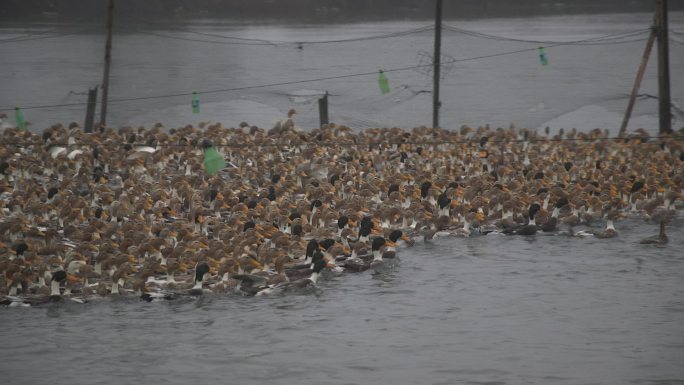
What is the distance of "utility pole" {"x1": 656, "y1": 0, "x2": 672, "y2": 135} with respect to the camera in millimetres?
26547

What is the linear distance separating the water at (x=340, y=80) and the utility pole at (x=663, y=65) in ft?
5.13

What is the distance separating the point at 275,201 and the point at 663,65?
11.1 m

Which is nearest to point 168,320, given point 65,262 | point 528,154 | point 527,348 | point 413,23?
point 65,262

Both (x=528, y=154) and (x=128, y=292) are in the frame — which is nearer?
(x=128, y=292)

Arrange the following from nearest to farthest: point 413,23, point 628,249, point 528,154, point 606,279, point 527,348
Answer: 1. point 527,348
2. point 606,279
3. point 628,249
4. point 528,154
5. point 413,23

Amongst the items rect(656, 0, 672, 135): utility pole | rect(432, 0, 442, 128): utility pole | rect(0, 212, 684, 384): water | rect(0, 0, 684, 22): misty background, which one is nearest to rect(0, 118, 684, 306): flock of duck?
rect(0, 212, 684, 384): water

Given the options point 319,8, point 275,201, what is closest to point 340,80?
point 275,201

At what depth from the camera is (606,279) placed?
18719 millimetres

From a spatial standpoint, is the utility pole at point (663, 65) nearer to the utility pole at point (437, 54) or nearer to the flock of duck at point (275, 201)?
the flock of duck at point (275, 201)

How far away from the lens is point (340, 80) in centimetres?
4891

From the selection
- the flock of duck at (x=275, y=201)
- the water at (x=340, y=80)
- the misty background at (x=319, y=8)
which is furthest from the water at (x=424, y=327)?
the misty background at (x=319, y=8)

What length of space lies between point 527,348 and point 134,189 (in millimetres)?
9788

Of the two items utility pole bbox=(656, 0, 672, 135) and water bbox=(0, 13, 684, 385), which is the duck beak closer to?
water bbox=(0, 13, 684, 385)

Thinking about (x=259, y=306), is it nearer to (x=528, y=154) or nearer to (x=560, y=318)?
(x=560, y=318)
